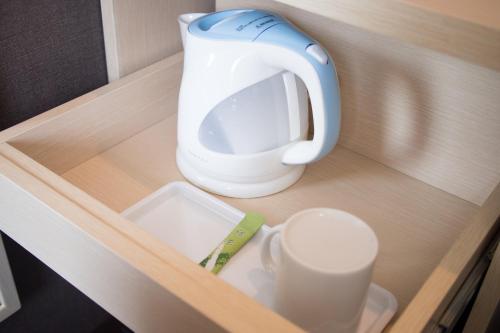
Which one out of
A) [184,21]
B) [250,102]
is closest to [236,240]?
[250,102]

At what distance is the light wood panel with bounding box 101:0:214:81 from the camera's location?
2.46 feet

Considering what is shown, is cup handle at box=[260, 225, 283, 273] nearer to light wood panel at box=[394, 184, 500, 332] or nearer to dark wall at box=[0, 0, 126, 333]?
light wood panel at box=[394, 184, 500, 332]

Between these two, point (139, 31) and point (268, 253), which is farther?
point (139, 31)

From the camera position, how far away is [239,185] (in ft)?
2.27

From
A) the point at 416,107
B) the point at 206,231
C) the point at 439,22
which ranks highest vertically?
the point at 439,22

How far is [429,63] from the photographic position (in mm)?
677

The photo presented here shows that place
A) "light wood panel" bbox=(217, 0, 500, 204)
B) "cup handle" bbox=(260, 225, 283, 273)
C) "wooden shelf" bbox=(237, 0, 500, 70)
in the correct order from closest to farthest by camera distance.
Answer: "wooden shelf" bbox=(237, 0, 500, 70), "cup handle" bbox=(260, 225, 283, 273), "light wood panel" bbox=(217, 0, 500, 204)

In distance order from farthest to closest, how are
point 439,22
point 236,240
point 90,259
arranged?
1. point 236,240
2. point 90,259
3. point 439,22

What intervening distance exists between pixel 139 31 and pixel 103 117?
0.14 m

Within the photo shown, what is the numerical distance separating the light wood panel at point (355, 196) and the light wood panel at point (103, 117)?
0.02 meters

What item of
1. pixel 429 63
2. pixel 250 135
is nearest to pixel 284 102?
pixel 250 135

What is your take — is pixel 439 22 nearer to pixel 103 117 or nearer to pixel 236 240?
pixel 236 240

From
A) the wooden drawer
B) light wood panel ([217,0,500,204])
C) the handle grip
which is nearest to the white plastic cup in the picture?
the wooden drawer

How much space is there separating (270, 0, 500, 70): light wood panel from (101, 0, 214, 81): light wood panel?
0.37 m
